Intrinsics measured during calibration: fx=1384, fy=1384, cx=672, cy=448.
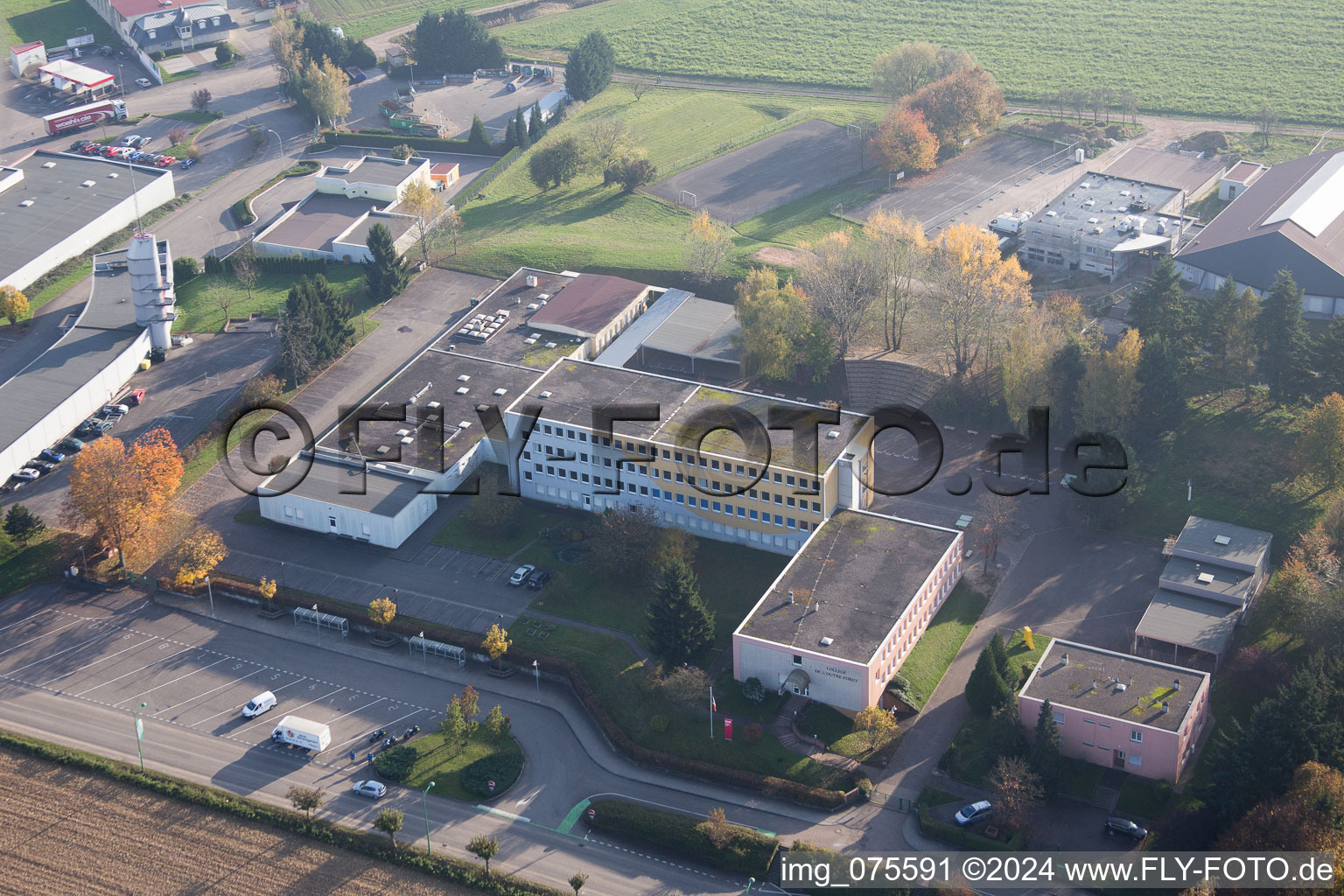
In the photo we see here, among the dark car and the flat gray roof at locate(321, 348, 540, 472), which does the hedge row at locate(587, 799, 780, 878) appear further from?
the flat gray roof at locate(321, 348, 540, 472)

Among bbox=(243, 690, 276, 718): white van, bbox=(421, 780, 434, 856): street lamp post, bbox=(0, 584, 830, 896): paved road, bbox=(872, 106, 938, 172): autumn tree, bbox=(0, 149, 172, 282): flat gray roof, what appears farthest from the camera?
bbox=(872, 106, 938, 172): autumn tree

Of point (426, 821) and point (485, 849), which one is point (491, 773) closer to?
point (426, 821)

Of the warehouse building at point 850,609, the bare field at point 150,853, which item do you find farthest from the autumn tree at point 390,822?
Result: the warehouse building at point 850,609

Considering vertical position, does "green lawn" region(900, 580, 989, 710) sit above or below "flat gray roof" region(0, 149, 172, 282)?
below

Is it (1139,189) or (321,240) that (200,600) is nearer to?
(321,240)

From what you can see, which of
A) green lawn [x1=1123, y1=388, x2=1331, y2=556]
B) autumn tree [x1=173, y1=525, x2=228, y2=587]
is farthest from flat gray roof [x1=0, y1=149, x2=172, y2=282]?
green lawn [x1=1123, y1=388, x2=1331, y2=556]

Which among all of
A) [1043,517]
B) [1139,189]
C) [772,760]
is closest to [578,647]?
[772,760]
